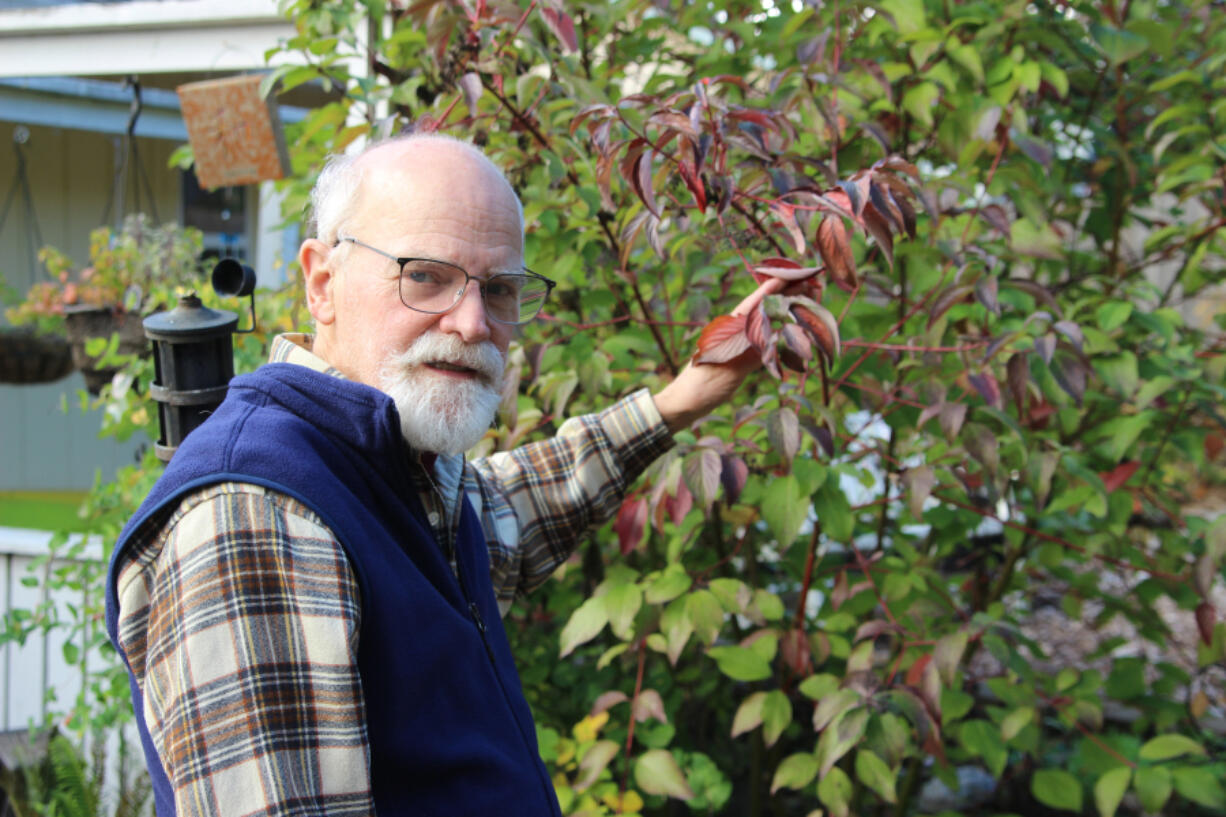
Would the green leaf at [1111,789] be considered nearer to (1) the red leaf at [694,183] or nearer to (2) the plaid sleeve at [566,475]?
(2) the plaid sleeve at [566,475]

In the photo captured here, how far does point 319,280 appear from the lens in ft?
4.17

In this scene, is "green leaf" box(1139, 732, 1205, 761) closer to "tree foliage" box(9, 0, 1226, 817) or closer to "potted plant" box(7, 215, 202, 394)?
"tree foliage" box(9, 0, 1226, 817)

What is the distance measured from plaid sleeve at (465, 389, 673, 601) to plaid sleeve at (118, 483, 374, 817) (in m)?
0.68

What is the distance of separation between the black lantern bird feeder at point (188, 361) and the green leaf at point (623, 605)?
2.39 ft

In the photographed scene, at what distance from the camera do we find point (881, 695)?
168 centimetres

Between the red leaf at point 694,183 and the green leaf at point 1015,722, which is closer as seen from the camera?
the red leaf at point 694,183

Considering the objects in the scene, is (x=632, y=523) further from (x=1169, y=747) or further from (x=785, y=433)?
(x=1169, y=747)

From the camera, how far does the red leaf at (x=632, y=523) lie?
65.8 inches

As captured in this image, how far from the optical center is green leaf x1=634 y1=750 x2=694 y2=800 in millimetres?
1733

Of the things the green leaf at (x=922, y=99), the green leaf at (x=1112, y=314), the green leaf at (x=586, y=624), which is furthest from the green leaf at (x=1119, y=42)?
the green leaf at (x=586, y=624)

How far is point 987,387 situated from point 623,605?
703mm

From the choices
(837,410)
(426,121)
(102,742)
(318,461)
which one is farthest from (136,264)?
(318,461)

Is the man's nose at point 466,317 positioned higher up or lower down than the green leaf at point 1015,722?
higher up

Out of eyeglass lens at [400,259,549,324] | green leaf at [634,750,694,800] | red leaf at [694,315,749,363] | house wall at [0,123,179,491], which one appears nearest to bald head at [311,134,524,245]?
eyeglass lens at [400,259,549,324]
